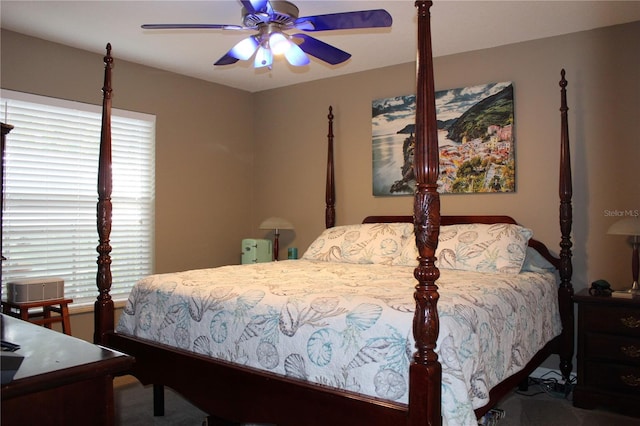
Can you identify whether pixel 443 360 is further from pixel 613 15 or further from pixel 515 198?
pixel 613 15

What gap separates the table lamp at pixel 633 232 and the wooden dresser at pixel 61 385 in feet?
9.39

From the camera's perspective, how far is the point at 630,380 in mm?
2816

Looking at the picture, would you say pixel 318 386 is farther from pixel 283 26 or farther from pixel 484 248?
pixel 283 26

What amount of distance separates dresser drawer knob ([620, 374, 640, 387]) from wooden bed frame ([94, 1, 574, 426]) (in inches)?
16.6

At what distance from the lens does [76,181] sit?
12.5 feet

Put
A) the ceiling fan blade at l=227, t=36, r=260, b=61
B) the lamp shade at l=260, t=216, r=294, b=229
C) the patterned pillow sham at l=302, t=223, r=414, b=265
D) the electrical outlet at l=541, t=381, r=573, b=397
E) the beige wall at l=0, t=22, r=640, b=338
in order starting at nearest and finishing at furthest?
the ceiling fan blade at l=227, t=36, r=260, b=61 < the electrical outlet at l=541, t=381, r=573, b=397 < the beige wall at l=0, t=22, r=640, b=338 < the patterned pillow sham at l=302, t=223, r=414, b=265 < the lamp shade at l=260, t=216, r=294, b=229

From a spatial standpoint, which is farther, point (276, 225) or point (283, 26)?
point (276, 225)

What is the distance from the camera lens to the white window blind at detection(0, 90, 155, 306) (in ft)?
11.5

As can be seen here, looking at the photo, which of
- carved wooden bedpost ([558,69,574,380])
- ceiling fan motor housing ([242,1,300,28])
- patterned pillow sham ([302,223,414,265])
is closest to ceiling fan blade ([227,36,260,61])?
ceiling fan motor housing ([242,1,300,28])

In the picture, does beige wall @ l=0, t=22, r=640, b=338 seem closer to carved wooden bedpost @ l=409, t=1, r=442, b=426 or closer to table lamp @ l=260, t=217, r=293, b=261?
table lamp @ l=260, t=217, r=293, b=261

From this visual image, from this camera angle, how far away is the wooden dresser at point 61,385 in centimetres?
90

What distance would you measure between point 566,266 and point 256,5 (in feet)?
8.21

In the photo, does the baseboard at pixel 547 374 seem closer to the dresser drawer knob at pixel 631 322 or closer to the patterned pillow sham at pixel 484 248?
the dresser drawer knob at pixel 631 322

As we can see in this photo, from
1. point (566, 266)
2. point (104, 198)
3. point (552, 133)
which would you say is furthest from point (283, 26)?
point (566, 266)
